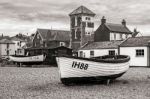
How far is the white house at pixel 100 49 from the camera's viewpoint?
47.1 m

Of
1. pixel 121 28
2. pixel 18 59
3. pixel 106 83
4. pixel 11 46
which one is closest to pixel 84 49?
pixel 18 59

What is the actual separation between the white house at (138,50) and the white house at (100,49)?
3183mm

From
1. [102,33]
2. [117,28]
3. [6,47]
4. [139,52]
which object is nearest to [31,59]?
[139,52]

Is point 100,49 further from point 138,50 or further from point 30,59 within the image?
point 30,59

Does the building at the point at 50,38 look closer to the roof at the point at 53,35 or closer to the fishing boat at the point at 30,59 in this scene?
the roof at the point at 53,35

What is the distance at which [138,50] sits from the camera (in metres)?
41.4

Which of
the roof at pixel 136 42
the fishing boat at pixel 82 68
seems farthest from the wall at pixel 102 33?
the fishing boat at pixel 82 68

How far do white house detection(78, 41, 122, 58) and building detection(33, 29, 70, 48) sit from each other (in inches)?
803

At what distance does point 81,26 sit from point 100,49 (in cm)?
1880

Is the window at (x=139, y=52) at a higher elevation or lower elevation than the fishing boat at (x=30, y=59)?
higher

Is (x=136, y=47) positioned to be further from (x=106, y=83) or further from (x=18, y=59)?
(x=106, y=83)

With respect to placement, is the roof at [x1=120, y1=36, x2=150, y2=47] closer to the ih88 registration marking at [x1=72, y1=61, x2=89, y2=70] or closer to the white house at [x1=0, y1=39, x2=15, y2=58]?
the ih88 registration marking at [x1=72, y1=61, x2=89, y2=70]

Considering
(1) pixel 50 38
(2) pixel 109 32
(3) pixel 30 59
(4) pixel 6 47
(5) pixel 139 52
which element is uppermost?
(2) pixel 109 32

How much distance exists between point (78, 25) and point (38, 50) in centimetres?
2042
